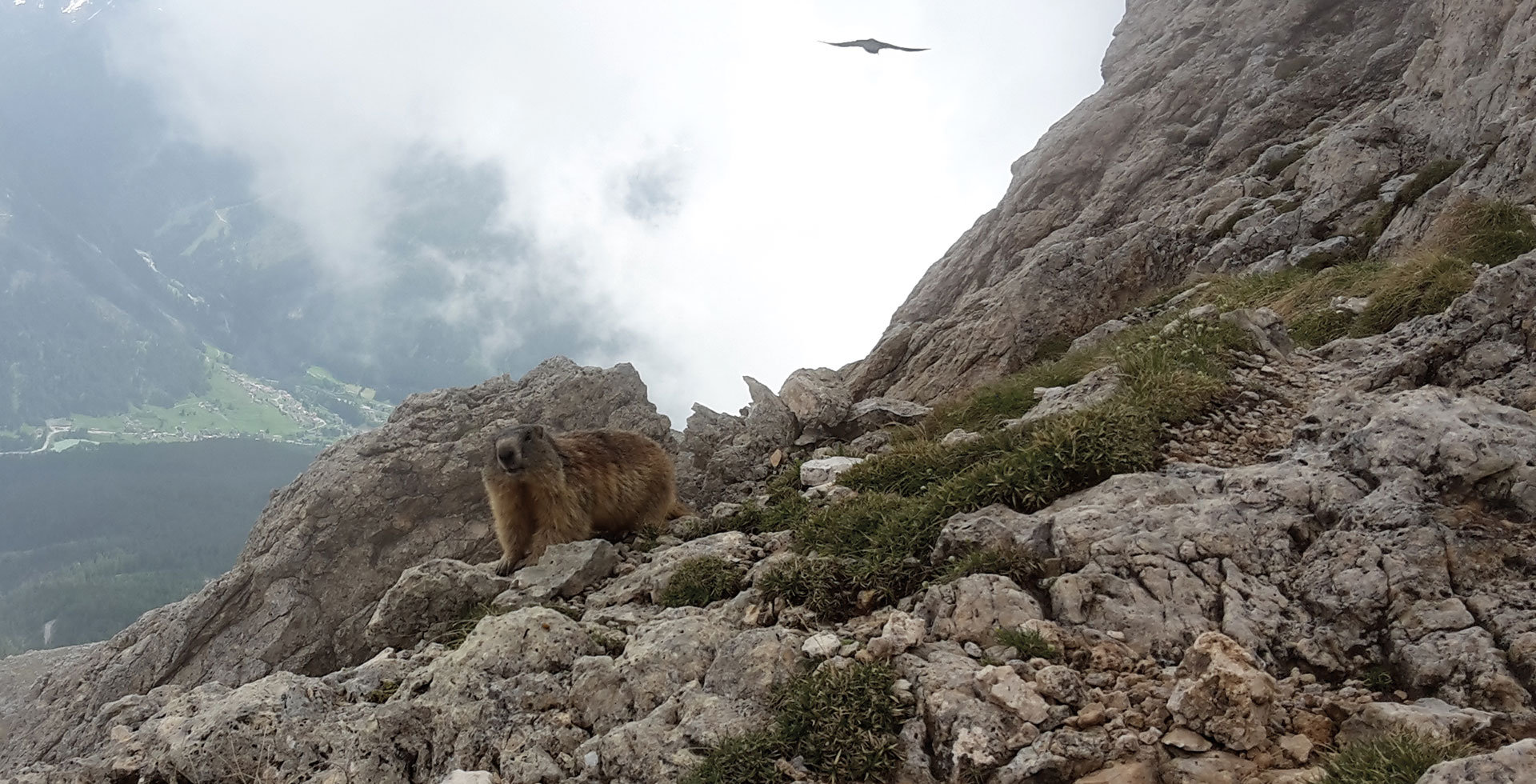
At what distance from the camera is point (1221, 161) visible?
104 feet

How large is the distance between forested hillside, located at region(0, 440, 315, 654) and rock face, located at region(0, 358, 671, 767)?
116m

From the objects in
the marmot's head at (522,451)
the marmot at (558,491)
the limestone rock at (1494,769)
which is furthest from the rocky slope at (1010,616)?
the marmot's head at (522,451)

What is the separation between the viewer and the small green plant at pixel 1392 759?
3.62 meters

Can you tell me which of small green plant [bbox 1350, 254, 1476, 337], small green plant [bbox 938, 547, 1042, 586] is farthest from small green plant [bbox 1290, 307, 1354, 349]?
small green plant [bbox 938, 547, 1042, 586]

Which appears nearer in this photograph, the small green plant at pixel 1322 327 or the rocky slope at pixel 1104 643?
the rocky slope at pixel 1104 643

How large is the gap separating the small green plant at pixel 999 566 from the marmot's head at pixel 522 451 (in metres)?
6.43

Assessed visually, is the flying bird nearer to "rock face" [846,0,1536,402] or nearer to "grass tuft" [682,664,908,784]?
"rock face" [846,0,1536,402]

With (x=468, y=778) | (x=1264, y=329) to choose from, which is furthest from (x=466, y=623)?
(x=1264, y=329)

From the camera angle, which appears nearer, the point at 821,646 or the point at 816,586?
the point at 821,646

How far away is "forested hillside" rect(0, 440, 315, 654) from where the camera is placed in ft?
376

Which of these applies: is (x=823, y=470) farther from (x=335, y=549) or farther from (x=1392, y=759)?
(x=335, y=549)

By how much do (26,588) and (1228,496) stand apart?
18250cm

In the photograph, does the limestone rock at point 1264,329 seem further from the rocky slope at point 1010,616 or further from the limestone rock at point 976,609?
the limestone rock at point 976,609

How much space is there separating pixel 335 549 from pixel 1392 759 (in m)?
17.3
